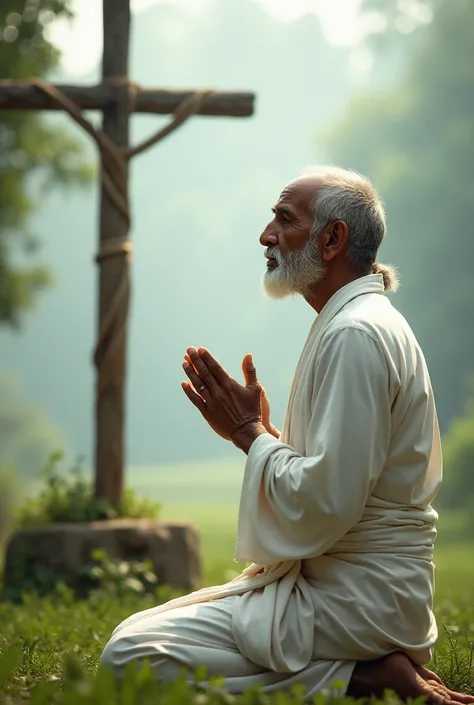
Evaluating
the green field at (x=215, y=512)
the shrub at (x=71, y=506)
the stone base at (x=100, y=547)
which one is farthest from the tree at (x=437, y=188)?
the stone base at (x=100, y=547)

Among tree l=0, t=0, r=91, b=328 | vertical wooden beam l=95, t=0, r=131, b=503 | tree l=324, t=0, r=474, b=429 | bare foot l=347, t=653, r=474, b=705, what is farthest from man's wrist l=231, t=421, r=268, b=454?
tree l=324, t=0, r=474, b=429

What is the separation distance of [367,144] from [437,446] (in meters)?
32.1

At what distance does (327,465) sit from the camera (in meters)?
3.22

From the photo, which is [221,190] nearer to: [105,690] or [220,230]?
[220,230]

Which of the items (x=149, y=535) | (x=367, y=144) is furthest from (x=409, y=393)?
(x=367, y=144)

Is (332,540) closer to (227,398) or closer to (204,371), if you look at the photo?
(227,398)

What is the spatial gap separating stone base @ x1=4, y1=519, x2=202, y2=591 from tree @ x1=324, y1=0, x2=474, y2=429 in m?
21.4

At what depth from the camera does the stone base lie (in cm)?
681

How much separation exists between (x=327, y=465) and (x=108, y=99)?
4.79 meters

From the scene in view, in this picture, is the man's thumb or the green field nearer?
the man's thumb

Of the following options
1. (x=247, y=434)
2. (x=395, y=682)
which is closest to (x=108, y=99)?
(x=247, y=434)

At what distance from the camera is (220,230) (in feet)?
206

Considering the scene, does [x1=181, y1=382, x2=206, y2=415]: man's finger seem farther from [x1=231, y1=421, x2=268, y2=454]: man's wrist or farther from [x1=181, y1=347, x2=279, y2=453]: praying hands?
[x1=231, y1=421, x2=268, y2=454]: man's wrist

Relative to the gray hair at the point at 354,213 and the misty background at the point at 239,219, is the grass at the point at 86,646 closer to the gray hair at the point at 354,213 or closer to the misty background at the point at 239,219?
the gray hair at the point at 354,213
